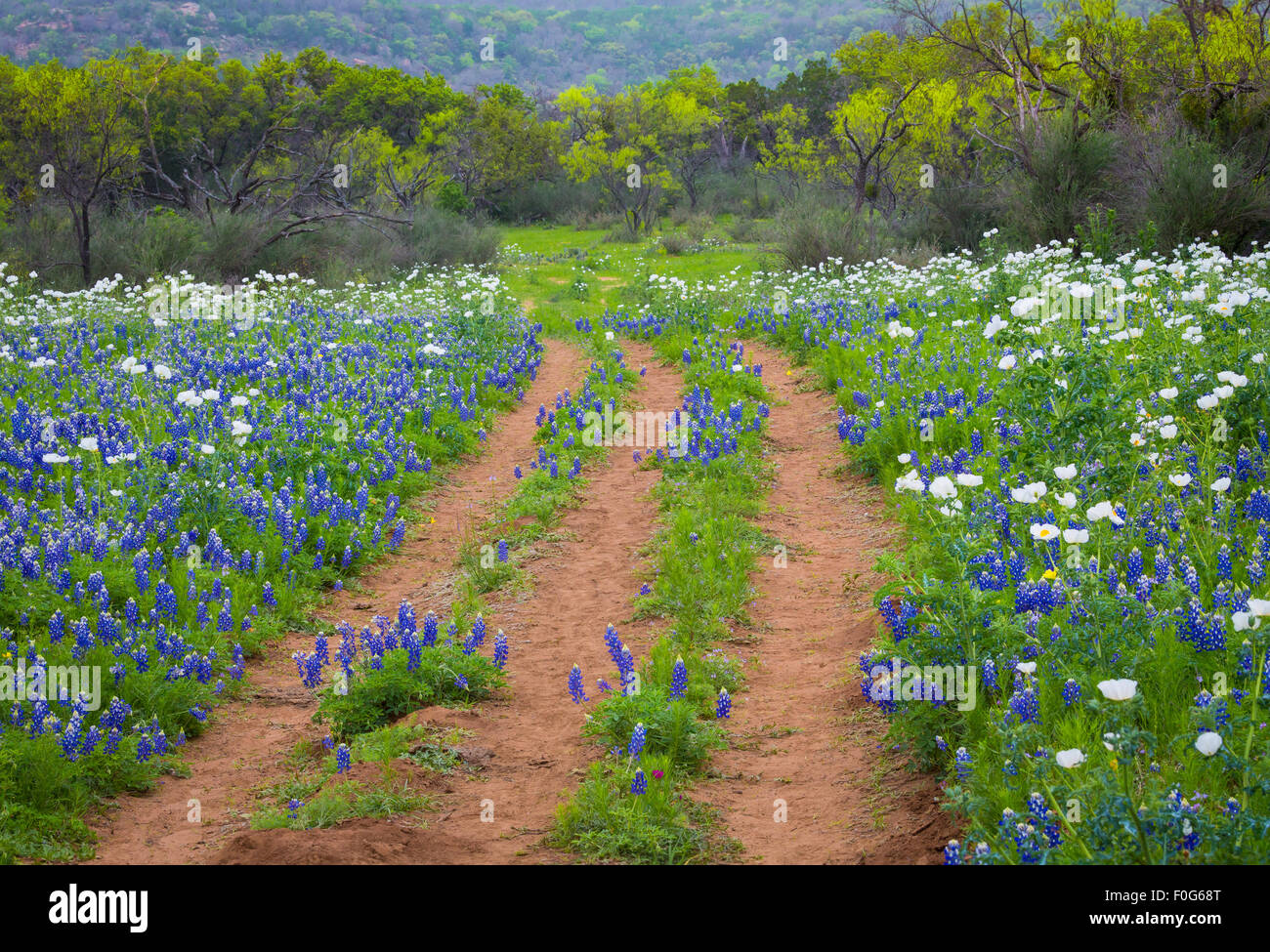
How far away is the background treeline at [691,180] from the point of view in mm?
18031

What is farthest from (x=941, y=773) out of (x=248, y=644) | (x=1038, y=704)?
(x=248, y=644)

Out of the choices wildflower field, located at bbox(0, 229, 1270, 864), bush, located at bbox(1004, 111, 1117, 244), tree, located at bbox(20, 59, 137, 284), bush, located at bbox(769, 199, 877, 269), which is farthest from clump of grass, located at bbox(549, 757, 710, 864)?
tree, located at bbox(20, 59, 137, 284)

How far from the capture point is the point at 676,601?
6.64 meters

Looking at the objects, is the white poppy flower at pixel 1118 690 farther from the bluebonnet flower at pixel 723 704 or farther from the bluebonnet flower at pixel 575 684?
the bluebonnet flower at pixel 575 684

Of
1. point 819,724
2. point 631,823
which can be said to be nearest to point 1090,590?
point 819,724

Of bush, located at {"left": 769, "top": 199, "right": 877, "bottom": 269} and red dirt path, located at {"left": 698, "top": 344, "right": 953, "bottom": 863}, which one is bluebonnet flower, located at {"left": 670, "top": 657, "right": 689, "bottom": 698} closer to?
red dirt path, located at {"left": 698, "top": 344, "right": 953, "bottom": 863}

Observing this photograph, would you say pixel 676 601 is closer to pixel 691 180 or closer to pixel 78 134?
pixel 78 134

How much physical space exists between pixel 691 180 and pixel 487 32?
306 feet

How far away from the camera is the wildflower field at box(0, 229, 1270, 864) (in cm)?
409

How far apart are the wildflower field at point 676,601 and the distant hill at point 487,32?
241 feet

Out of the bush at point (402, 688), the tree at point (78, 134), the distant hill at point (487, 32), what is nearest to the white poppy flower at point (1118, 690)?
the bush at point (402, 688)

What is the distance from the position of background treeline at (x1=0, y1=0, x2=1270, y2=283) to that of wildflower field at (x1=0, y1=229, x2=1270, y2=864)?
7817 mm

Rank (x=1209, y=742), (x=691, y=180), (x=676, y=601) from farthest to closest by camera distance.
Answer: (x=691, y=180)
(x=676, y=601)
(x=1209, y=742)
